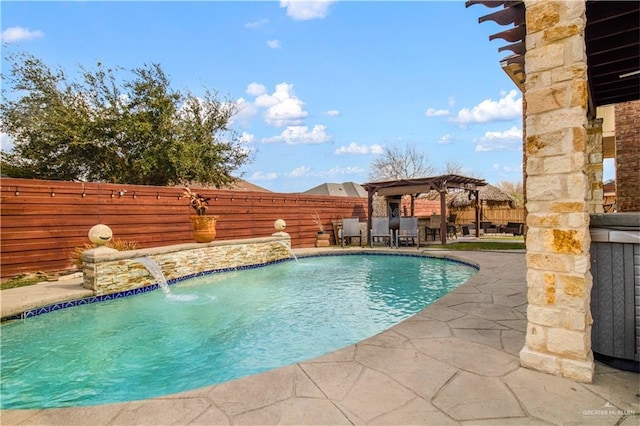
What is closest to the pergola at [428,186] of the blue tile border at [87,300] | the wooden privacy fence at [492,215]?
the wooden privacy fence at [492,215]

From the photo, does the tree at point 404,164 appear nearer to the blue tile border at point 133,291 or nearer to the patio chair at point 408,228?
the patio chair at point 408,228

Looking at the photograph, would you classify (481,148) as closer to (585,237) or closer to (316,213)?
(316,213)

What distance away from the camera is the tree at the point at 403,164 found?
2992 centimetres

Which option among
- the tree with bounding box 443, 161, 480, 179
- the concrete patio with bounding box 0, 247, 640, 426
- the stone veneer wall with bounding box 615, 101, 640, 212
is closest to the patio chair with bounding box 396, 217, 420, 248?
the stone veneer wall with bounding box 615, 101, 640, 212

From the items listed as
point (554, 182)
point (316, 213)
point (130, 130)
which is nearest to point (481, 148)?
point (316, 213)

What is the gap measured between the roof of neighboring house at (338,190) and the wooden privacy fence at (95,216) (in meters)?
5.70

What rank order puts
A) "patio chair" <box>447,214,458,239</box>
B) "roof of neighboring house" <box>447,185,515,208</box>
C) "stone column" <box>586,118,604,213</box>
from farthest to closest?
"roof of neighboring house" <box>447,185,515,208</box>
"patio chair" <box>447,214,458,239</box>
"stone column" <box>586,118,604,213</box>

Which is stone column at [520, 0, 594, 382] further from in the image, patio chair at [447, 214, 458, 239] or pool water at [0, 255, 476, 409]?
patio chair at [447, 214, 458, 239]

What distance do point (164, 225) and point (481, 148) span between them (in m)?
22.9

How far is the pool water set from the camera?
279 centimetres

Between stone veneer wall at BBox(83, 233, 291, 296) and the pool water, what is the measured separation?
353 mm

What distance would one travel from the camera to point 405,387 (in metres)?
2.07

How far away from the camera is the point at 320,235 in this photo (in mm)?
12375

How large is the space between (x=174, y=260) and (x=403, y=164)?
2600cm
